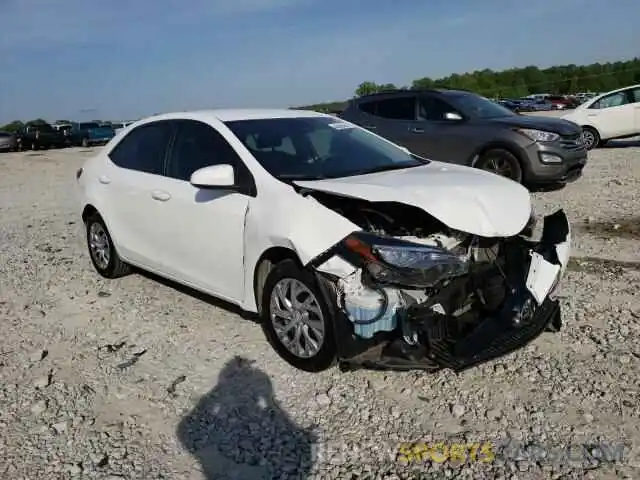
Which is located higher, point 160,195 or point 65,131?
point 65,131

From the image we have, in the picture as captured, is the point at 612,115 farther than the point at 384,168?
Yes

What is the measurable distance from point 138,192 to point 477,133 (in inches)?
250

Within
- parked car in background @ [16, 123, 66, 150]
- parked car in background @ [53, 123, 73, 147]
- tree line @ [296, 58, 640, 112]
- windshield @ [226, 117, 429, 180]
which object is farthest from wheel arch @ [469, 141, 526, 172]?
tree line @ [296, 58, 640, 112]

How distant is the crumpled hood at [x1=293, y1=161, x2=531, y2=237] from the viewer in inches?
140

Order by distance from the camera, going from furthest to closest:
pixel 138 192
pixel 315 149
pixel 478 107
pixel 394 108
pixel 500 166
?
pixel 394 108 → pixel 478 107 → pixel 500 166 → pixel 138 192 → pixel 315 149

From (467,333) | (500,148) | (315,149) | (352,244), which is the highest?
(315,149)

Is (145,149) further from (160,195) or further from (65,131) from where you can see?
(65,131)

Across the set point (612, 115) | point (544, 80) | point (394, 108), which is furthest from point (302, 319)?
point (544, 80)

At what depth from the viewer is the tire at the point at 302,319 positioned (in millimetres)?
3641

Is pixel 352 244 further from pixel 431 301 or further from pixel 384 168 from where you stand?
pixel 384 168

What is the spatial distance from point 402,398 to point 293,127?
7.58ft

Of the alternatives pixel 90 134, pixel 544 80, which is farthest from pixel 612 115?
pixel 544 80

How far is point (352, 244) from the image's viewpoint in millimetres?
3473

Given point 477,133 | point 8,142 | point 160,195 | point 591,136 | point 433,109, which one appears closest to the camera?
point 160,195
